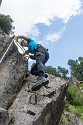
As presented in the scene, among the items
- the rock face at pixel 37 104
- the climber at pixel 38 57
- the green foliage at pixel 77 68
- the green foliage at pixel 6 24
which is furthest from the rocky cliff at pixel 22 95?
the green foliage at pixel 77 68

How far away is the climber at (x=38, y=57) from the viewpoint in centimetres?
1257

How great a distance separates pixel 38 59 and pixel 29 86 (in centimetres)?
133

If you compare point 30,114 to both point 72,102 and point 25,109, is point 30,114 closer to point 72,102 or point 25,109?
point 25,109

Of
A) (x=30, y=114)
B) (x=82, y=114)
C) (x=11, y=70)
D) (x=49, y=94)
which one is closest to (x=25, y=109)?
(x=30, y=114)

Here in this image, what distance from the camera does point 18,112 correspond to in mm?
11367

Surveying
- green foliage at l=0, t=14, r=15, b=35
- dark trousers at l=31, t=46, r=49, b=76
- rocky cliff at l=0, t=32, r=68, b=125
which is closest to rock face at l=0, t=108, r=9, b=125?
rocky cliff at l=0, t=32, r=68, b=125

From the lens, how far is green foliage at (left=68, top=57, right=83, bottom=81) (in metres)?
76.0

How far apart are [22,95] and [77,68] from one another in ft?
222

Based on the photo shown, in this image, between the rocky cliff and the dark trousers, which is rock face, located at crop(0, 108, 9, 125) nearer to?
the rocky cliff

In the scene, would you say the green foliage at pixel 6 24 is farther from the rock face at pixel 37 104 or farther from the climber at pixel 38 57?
the rock face at pixel 37 104

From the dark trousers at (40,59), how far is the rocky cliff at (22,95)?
1.65 feet

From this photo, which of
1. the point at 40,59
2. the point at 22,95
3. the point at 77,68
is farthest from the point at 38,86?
the point at 77,68

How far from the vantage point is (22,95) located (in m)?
12.5

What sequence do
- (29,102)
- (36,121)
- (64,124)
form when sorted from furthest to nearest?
1. (64,124)
2. (29,102)
3. (36,121)
